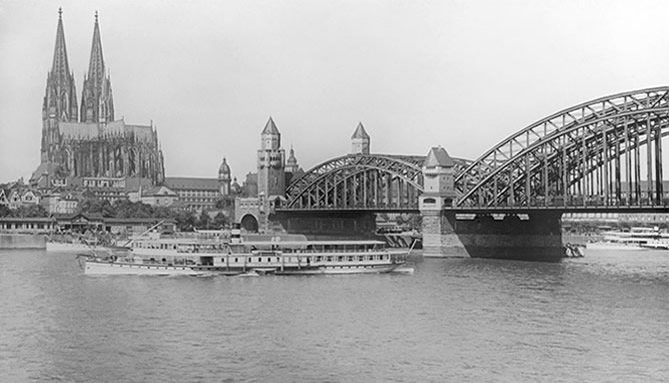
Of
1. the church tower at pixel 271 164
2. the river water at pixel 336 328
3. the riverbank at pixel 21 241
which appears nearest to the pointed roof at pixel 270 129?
the church tower at pixel 271 164

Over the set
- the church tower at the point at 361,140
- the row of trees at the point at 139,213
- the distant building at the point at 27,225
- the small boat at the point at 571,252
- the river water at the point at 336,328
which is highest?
the church tower at the point at 361,140

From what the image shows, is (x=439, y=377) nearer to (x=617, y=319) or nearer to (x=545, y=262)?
(x=617, y=319)

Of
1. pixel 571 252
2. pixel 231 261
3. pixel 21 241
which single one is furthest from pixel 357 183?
pixel 231 261

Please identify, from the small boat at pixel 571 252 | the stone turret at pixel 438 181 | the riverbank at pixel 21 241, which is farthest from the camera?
the riverbank at pixel 21 241

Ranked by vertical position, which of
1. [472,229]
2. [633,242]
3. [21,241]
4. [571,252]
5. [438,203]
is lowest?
[571,252]

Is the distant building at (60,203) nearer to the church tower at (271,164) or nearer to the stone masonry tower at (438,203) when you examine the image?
the church tower at (271,164)

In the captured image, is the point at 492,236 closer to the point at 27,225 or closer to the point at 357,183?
the point at 357,183

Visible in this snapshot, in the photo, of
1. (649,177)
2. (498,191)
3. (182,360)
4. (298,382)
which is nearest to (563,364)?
(298,382)
